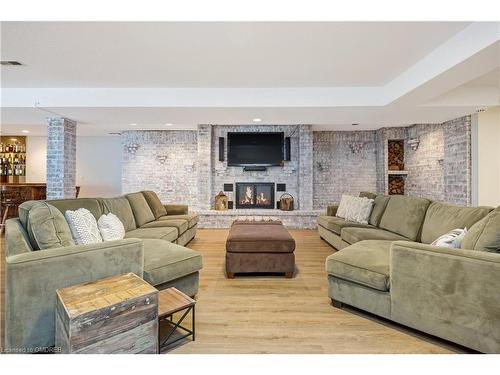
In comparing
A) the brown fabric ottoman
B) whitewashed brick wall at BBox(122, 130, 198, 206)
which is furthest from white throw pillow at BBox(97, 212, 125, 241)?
whitewashed brick wall at BBox(122, 130, 198, 206)

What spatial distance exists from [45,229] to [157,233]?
1.45 m

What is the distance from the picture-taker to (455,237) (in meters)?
2.12

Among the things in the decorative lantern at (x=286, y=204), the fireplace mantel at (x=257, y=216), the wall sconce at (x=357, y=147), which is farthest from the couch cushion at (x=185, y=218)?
the wall sconce at (x=357, y=147)

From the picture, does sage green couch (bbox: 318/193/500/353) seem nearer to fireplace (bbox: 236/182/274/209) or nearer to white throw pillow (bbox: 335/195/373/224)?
white throw pillow (bbox: 335/195/373/224)

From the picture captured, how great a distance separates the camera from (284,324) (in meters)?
2.07

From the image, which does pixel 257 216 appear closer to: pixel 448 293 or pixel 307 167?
pixel 307 167

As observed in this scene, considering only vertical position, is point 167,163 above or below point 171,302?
above

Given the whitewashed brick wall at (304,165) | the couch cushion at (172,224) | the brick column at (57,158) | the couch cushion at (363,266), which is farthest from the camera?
the whitewashed brick wall at (304,165)

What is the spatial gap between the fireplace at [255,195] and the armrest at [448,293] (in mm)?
4437

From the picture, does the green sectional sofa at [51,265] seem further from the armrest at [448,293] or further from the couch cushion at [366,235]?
the couch cushion at [366,235]

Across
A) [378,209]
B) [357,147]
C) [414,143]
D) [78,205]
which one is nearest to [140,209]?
[78,205]

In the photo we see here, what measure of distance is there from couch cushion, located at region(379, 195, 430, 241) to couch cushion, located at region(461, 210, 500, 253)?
126 centimetres

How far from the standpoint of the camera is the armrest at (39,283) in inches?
62.2
